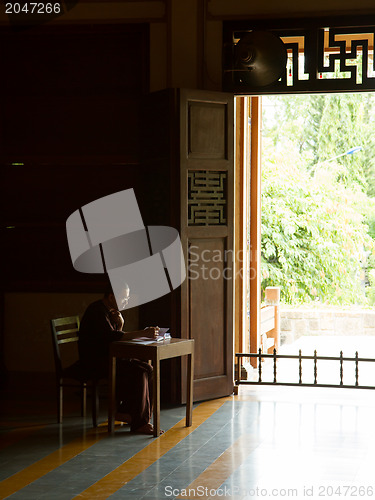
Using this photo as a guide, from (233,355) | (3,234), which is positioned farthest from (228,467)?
(3,234)

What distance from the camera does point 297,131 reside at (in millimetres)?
13570

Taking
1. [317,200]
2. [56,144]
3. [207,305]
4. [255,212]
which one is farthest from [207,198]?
[317,200]

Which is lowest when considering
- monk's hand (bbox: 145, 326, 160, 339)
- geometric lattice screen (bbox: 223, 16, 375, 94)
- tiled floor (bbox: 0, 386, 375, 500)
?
tiled floor (bbox: 0, 386, 375, 500)

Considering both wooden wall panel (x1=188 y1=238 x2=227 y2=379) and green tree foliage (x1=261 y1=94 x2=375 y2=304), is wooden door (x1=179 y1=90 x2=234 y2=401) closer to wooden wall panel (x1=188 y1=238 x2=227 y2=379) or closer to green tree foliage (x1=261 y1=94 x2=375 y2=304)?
wooden wall panel (x1=188 y1=238 x2=227 y2=379)

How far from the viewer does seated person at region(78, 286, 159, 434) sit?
203 inches

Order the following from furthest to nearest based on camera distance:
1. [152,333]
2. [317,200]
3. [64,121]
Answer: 1. [317,200]
2. [64,121]
3. [152,333]

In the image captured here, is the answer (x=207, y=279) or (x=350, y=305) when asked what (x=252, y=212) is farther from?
(x=350, y=305)

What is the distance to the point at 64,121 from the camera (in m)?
6.47

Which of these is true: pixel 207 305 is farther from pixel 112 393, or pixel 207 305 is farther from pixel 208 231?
pixel 112 393

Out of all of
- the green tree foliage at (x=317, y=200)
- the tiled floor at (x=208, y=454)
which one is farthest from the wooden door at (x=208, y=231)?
the green tree foliage at (x=317, y=200)

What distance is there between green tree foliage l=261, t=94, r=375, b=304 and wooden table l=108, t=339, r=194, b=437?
735cm

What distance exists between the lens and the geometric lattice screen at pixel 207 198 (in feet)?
19.4

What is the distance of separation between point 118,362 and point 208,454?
1042mm

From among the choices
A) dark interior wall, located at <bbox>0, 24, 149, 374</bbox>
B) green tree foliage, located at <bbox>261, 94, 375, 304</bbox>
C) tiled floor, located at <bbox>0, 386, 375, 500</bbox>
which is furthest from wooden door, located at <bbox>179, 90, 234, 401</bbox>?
green tree foliage, located at <bbox>261, 94, 375, 304</bbox>
